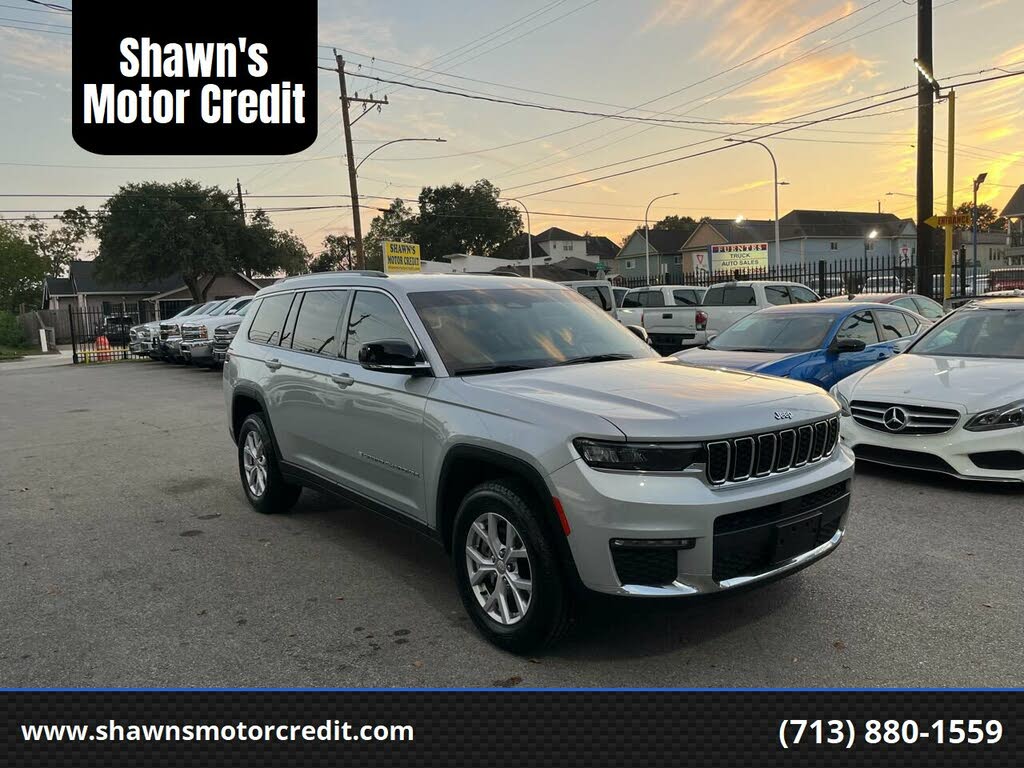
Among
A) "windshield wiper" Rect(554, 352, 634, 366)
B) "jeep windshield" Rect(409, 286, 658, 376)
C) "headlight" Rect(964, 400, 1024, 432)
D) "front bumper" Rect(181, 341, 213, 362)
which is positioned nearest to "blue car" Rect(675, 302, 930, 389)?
"headlight" Rect(964, 400, 1024, 432)

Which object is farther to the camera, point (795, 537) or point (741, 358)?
point (741, 358)

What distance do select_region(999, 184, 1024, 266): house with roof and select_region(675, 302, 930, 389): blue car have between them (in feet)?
218

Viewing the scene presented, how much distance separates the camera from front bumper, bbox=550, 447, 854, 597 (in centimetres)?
321

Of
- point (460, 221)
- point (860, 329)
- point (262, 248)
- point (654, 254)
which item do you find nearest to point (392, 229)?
point (460, 221)

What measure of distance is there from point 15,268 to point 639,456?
271 feet

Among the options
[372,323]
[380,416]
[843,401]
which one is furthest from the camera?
[843,401]

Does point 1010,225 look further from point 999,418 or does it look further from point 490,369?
point 490,369

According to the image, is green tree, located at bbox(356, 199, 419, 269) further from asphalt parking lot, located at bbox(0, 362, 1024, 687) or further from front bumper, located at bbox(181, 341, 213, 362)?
asphalt parking lot, located at bbox(0, 362, 1024, 687)

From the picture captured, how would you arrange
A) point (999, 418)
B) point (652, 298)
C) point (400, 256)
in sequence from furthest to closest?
point (400, 256) → point (652, 298) → point (999, 418)

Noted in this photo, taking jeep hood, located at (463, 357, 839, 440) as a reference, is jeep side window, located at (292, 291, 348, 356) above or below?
above

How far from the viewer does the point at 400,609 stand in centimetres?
424

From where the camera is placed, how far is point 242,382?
6332 mm
